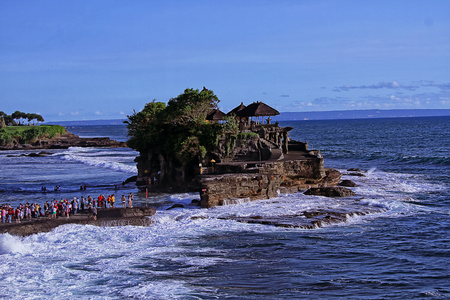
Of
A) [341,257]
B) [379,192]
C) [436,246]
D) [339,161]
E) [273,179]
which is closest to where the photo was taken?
[341,257]

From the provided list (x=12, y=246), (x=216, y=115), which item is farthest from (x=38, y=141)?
(x=12, y=246)

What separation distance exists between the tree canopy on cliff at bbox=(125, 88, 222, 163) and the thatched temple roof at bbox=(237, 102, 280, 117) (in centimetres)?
293

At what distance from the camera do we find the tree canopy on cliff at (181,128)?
4234cm

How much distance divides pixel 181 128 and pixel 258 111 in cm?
713

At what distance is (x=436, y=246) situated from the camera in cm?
2558

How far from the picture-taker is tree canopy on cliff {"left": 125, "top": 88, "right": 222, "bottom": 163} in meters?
42.3

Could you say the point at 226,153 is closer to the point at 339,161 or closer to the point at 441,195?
the point at 441,195

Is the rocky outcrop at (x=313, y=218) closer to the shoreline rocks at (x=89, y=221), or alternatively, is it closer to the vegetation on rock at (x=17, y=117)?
the shoreline rocks at (x=89, y=221)

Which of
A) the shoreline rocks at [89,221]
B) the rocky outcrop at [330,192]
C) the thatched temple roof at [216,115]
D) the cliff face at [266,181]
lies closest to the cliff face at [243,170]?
the cliff face at [266,181]

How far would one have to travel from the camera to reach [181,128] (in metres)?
44.6

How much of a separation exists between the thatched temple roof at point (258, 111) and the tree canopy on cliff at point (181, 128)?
115 inches

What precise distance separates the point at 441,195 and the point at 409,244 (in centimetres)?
1561

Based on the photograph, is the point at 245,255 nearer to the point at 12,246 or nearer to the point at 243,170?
the point at 12,246

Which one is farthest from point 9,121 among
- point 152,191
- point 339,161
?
point 152,191
